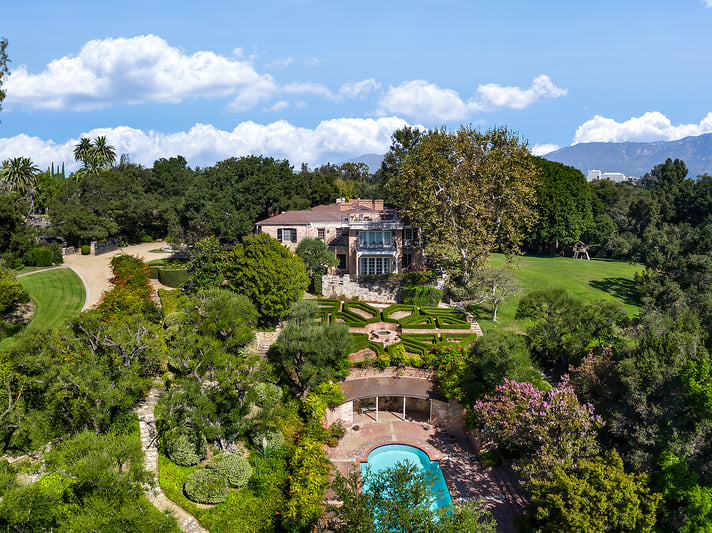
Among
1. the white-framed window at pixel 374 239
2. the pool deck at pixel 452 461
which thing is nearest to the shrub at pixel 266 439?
the pool deck at pixel 452 461

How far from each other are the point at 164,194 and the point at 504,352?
259 ft

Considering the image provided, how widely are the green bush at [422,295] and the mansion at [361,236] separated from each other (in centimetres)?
567

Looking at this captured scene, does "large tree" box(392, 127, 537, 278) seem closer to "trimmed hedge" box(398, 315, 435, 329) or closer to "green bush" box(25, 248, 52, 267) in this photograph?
"trimmed hedge" box(398, 315, 435, 329)

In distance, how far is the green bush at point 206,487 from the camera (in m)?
21.0

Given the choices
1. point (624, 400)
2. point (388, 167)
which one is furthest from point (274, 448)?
point (388, 167)

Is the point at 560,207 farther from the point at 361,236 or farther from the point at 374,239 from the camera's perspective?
the point at 361,236

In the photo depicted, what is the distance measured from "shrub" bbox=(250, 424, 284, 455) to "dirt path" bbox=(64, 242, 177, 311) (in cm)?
2119

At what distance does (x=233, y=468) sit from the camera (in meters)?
22.5

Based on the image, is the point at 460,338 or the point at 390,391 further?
the point at 460,338

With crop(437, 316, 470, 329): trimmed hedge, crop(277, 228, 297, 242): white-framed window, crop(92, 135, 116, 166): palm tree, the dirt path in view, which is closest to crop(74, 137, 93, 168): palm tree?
crop(92, 135, 116, 166): palm tree

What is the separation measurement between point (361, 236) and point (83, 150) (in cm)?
8126

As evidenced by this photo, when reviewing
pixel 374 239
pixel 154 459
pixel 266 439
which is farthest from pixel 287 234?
pixel 154 459

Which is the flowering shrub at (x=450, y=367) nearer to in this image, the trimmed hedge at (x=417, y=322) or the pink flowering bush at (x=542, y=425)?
the trimmed hedge at (x=417, y=322)

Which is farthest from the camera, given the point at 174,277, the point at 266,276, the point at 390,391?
the point at 174,277
